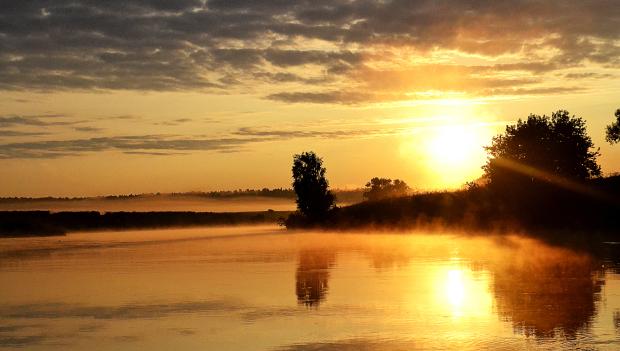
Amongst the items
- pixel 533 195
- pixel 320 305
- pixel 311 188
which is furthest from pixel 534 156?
pixel 320 305

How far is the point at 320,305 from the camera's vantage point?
24.4 metres

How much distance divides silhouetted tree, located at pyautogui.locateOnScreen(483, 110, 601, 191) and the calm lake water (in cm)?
5192

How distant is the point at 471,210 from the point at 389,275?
6516cm

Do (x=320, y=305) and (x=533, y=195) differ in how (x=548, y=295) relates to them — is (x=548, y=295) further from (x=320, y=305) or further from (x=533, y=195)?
(x=533, y=195)

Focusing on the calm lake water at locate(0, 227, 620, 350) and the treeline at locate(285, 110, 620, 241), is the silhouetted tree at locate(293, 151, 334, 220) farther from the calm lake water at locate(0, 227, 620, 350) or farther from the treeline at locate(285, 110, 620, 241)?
the calm lake water at locate(0, 227, 620, 350)

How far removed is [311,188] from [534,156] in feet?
182

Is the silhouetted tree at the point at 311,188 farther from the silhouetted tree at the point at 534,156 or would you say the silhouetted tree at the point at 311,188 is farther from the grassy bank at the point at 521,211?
the silhouetted tree at the point at 534,156

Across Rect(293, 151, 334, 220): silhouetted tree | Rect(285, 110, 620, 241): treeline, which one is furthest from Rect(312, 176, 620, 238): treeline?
Rect(293, 151, 334, 220): silhouetted tree

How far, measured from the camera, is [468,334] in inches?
731

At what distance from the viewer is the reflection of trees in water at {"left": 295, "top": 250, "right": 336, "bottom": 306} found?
86.5 feet

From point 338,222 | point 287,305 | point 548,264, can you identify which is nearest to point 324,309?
point 287,305

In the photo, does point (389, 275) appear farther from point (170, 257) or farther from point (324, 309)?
point (170, 257)

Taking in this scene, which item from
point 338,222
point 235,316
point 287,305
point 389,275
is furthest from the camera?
point 338,222

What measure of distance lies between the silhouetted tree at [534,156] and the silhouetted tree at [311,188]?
1913 inches
